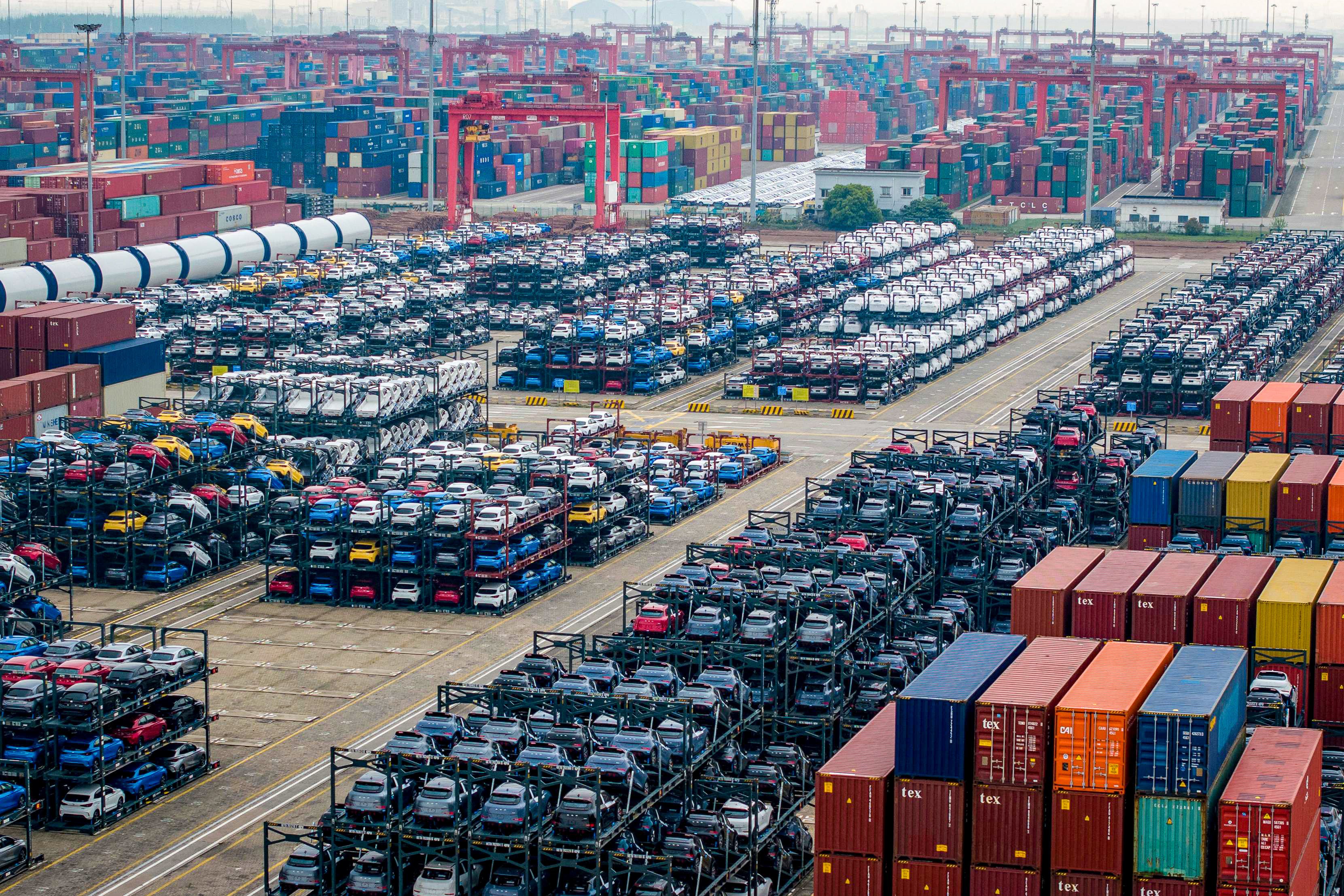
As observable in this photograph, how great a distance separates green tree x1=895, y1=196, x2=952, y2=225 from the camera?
193000mm

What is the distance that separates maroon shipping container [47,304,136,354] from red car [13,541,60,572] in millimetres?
24985

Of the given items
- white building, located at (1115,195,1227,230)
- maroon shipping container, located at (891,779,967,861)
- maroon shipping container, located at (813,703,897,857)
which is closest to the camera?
maroon shipping container, located at (891,779,967,861)

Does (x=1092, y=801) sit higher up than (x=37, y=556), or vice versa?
(x=1092, y=801)

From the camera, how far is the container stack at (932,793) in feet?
146

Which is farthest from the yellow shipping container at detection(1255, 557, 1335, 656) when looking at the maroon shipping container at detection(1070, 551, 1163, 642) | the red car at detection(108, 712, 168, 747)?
the red car at detection(108, 712, 168, 747)

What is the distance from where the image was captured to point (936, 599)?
230ft

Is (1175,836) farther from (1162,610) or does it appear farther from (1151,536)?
(1151,536)

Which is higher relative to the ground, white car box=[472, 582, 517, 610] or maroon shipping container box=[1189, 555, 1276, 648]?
maroon shipping container box=[1189, 555, 1276, 648]

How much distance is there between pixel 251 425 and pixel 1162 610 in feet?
135

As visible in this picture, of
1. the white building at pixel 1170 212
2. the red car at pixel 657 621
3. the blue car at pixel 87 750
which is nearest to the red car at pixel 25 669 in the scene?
the blue car at pixel 87 750

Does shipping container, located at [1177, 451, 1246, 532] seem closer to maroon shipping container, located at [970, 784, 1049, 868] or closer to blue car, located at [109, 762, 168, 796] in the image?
maroon shipping container, located at [970, 784, 1049, 868]

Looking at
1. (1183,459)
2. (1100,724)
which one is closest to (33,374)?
(1183,459)

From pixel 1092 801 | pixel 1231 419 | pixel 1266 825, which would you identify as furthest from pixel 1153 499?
pixel 1266 825

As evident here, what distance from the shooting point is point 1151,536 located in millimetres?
73500
